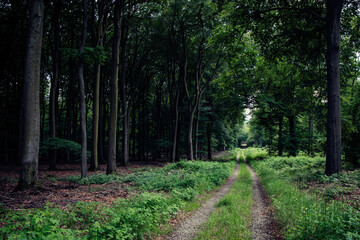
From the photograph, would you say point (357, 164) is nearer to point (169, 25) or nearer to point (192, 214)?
point (192, 214)

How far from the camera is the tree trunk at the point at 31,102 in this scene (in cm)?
689

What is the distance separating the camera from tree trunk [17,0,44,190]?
271 inches

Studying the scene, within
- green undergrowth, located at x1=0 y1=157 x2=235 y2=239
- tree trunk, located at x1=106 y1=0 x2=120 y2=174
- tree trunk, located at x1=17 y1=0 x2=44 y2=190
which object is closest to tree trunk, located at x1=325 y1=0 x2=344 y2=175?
green undergrowth, located at x1=0 y1=157 x2=235 y2=239

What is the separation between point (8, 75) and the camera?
771 inches

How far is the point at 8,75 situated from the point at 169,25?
18.0 m

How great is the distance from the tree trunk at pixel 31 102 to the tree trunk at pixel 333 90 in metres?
12.4

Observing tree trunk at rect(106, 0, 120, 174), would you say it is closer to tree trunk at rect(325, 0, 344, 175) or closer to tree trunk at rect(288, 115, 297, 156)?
tree trunk at rect(325, 0, 344, 175)

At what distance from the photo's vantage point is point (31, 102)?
7059 millimetres

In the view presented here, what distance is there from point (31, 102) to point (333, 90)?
1283 cm

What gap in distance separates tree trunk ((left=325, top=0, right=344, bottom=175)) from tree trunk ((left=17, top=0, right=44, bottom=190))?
40.7ft

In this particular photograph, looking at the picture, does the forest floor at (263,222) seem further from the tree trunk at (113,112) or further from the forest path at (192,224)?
the tree trunk at (113,112)

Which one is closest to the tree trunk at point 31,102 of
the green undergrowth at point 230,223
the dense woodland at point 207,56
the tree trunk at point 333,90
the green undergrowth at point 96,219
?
the dense woodland at point 207,56

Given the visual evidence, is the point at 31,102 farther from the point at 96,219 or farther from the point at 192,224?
the point at 192,224

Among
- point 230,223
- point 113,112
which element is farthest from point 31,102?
point 230,223
